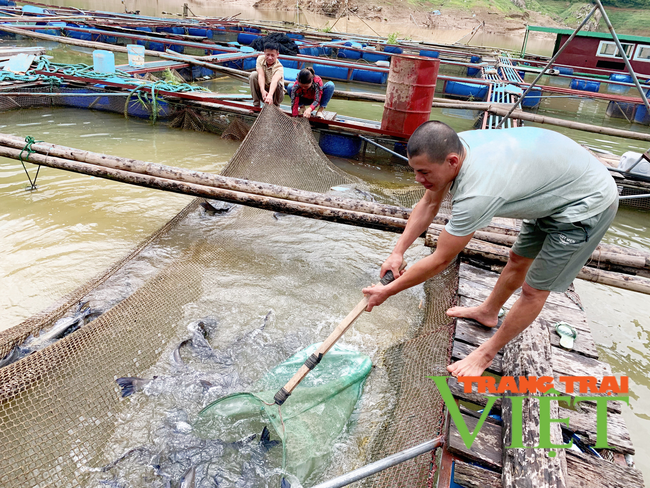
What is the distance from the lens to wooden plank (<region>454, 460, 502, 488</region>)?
6.18ft

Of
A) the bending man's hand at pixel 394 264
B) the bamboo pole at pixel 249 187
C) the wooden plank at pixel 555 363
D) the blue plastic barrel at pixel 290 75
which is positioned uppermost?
the blue plastic barrel at pixel 290 75

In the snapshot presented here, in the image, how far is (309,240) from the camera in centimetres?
482

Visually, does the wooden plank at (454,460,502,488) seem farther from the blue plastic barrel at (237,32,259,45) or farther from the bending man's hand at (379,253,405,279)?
the blue plastic barrel at (237,32,259,45)

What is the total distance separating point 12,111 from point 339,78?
9.23 metres

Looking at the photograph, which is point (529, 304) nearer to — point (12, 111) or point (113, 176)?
point (113, 176)

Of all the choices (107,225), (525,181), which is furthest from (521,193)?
(107,225)

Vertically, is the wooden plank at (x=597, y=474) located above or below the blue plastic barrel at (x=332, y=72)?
below

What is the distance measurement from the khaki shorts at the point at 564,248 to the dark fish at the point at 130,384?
2.38 meters

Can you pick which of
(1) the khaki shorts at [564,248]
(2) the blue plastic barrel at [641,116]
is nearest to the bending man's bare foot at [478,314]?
(1) the khaki shorts at [564,248]

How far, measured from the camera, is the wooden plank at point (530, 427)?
1.74 meters

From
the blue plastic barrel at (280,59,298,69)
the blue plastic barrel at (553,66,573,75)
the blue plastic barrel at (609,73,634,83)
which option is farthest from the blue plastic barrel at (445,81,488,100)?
the blue plastic barrel at (609,73,634,83)

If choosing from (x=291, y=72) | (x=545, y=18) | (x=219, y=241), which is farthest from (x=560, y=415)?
(x=545, y=18)

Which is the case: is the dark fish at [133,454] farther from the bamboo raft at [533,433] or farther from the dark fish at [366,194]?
the dark fish at [366,194]

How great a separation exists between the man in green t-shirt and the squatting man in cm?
504
